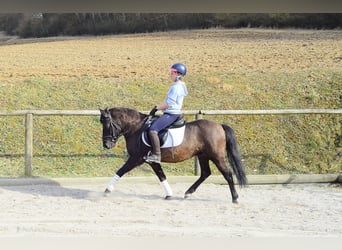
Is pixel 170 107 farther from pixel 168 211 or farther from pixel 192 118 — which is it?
pixel 192 118

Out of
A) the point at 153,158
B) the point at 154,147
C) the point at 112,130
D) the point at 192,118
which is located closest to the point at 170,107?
the point at 154,147

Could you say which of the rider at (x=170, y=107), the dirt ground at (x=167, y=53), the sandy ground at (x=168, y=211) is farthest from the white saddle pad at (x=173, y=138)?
the dirt ground at (x=167, y=53)

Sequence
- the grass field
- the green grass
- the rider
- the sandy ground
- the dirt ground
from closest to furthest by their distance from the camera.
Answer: the sandy ground
the rider
the green grass
the grass field
the dirt ground

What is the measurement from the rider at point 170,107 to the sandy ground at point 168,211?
23.0 inches

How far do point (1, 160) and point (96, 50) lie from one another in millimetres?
6179

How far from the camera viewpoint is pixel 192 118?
27.3 feet

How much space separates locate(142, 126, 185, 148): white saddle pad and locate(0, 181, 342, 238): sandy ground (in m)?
0.62

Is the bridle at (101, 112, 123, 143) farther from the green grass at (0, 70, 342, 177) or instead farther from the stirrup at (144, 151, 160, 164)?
the green grass at (0, 70, 342, 177)

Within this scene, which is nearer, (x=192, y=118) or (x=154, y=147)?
(x=154, y=147)

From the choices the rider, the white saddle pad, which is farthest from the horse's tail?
the rider

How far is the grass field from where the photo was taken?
759 cm

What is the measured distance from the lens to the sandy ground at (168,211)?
13.5 feet

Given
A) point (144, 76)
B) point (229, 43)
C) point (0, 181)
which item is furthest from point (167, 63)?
point (0, 181)

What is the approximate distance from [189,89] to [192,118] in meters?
1.29
